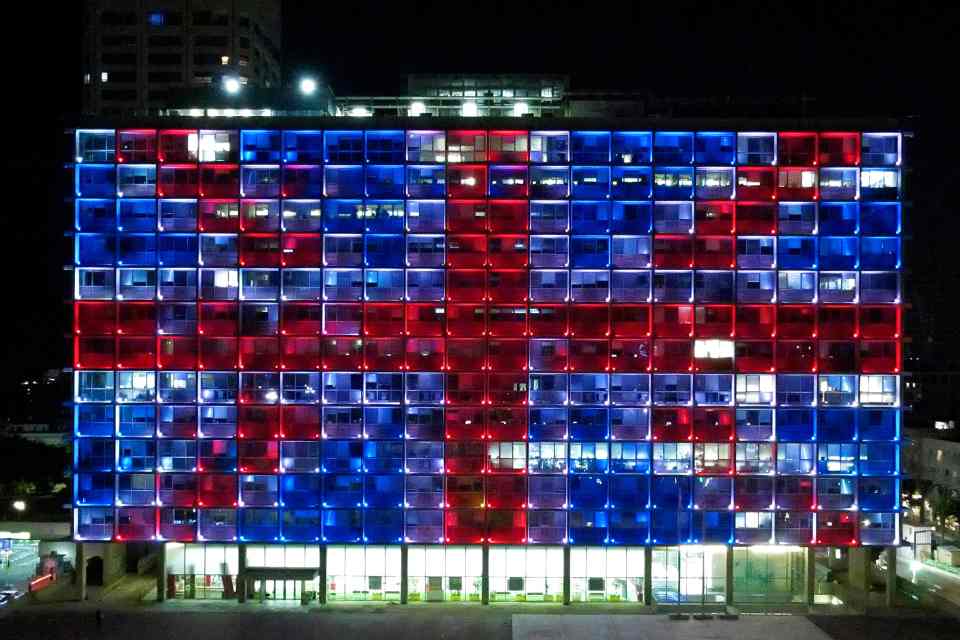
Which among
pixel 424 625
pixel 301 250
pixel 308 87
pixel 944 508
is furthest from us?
pixel 944 508

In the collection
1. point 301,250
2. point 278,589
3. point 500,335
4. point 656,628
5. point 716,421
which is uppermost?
point 301,250

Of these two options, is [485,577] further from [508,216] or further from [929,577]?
[929,577]

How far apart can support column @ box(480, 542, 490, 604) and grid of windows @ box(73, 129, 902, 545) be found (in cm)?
110

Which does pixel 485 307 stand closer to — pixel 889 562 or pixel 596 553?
pixel 596 553

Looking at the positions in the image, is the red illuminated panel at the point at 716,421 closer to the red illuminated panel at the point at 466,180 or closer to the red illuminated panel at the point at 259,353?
the red illuminated panel at the point at 466,180

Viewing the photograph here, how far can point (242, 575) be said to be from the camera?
70.1 m

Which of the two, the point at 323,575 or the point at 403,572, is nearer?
the point at 403,572

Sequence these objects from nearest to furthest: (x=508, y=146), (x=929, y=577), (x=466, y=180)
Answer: (x=466, y=180)
(x=508, y=146)
(x=929, y=577)

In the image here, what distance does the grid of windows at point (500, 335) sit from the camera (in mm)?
69062

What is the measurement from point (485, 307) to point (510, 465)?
1189 cm

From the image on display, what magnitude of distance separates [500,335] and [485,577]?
59.2 ft

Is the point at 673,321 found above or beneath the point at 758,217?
beneath

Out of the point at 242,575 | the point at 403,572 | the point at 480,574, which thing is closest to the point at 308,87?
the point at 242,575

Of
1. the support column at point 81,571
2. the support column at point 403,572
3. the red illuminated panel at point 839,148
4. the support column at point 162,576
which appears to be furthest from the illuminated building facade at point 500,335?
the support column at point 162,576
